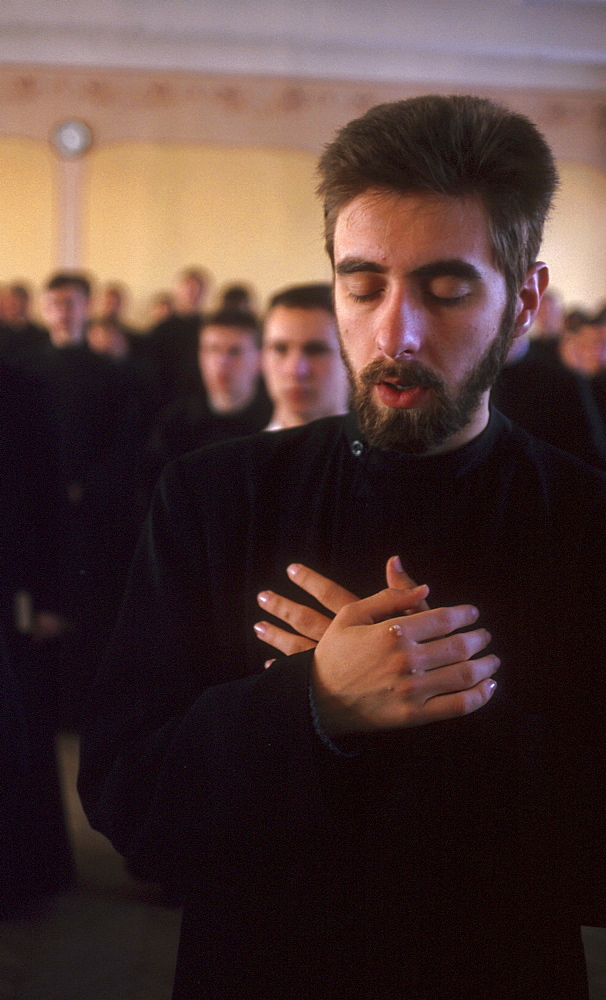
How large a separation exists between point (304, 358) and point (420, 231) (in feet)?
4.74

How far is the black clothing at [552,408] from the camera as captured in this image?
1706 mm

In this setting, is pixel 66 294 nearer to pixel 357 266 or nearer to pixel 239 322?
pixel 239 322

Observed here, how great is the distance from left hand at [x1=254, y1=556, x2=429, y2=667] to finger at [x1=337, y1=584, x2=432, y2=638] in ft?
0.11

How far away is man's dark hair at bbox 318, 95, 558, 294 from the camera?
0.90 metres

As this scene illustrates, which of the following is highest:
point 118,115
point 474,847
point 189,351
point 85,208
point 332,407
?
point 118,115

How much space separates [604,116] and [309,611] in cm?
344

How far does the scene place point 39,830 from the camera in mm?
2119

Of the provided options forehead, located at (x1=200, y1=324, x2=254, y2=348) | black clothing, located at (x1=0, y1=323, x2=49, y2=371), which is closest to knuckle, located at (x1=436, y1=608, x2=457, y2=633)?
forehead, located at (x1=200, y1=324, x2=254, y2=348)

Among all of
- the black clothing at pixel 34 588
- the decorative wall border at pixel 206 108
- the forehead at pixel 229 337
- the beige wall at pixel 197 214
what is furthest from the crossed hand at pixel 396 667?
the beige wall at pixel 197 214

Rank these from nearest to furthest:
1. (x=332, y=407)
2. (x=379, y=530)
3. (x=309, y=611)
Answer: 1. (x=309, y=611)
2. (x=379, y=530)
3. (x=332, y=407)

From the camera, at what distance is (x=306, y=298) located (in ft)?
8.01

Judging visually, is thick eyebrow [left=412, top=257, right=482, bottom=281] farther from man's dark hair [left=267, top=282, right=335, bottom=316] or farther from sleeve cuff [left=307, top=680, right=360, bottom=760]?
man's dark hair [left=267, top=282, right=335, bottom=316]

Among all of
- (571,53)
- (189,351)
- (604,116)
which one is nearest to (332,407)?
(571,53)

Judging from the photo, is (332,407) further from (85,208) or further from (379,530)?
(85,208)
